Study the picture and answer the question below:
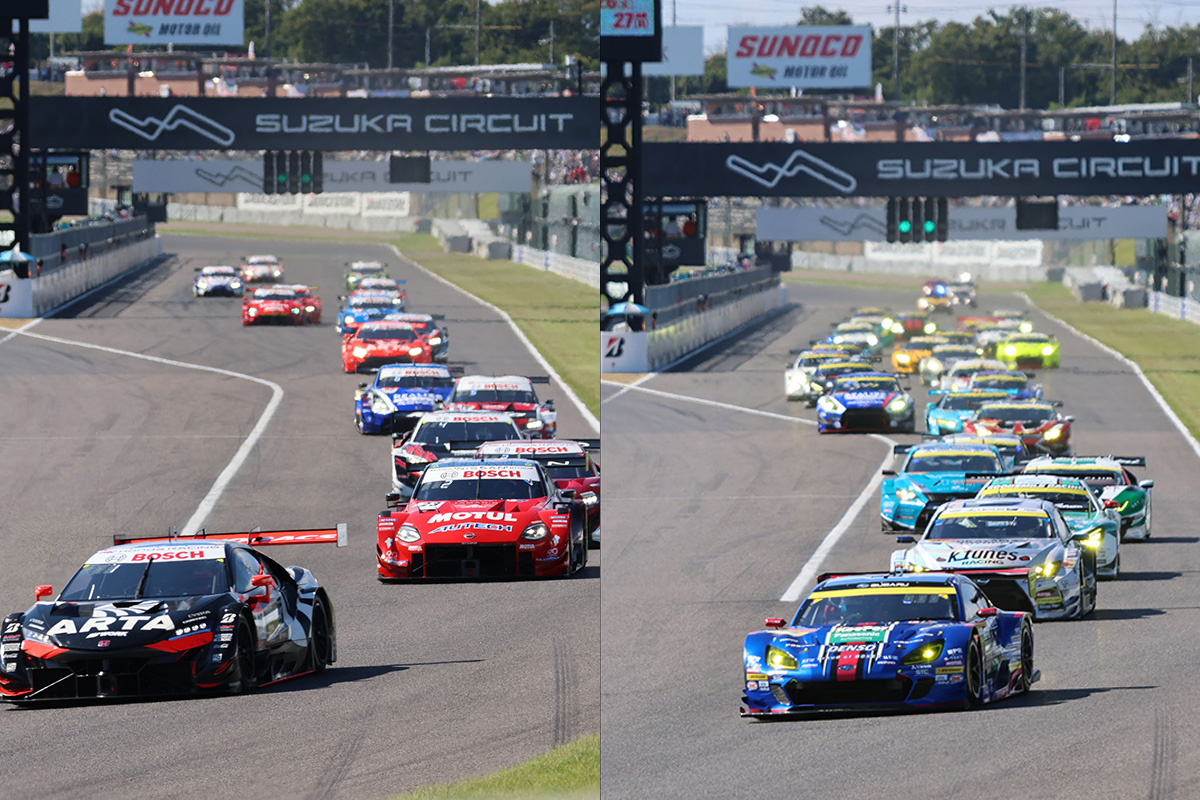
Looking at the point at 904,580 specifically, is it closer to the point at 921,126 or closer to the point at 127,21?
the point at 127,21

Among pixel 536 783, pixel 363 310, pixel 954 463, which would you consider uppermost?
pixel 363 310

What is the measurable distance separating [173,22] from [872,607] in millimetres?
64292

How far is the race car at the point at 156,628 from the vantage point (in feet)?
44.4

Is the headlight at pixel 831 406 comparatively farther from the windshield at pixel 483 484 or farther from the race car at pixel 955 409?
the windshield at pixel 483 484

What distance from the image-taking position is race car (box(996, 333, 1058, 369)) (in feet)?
209

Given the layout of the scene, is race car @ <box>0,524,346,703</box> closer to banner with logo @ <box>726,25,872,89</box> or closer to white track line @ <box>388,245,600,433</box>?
white track line @ <box>388,245,600,433</box>

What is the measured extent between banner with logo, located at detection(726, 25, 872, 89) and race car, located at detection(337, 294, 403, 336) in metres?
40.1

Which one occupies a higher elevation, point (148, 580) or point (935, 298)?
point (148, 580)

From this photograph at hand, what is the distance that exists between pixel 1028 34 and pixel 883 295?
19.6 meters

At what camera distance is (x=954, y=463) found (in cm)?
3109

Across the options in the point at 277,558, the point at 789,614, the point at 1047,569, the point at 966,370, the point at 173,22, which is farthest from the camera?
the point at 173,22

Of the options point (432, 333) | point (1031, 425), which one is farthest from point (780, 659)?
point (432, 333)

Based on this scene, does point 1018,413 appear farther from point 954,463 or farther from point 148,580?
point 148,580

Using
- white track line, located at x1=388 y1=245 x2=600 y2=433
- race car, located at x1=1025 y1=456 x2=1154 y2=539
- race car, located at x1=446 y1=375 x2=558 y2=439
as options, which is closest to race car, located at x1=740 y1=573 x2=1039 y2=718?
race car, located at x1=1025 y1=456 x2=1154 y2=539
